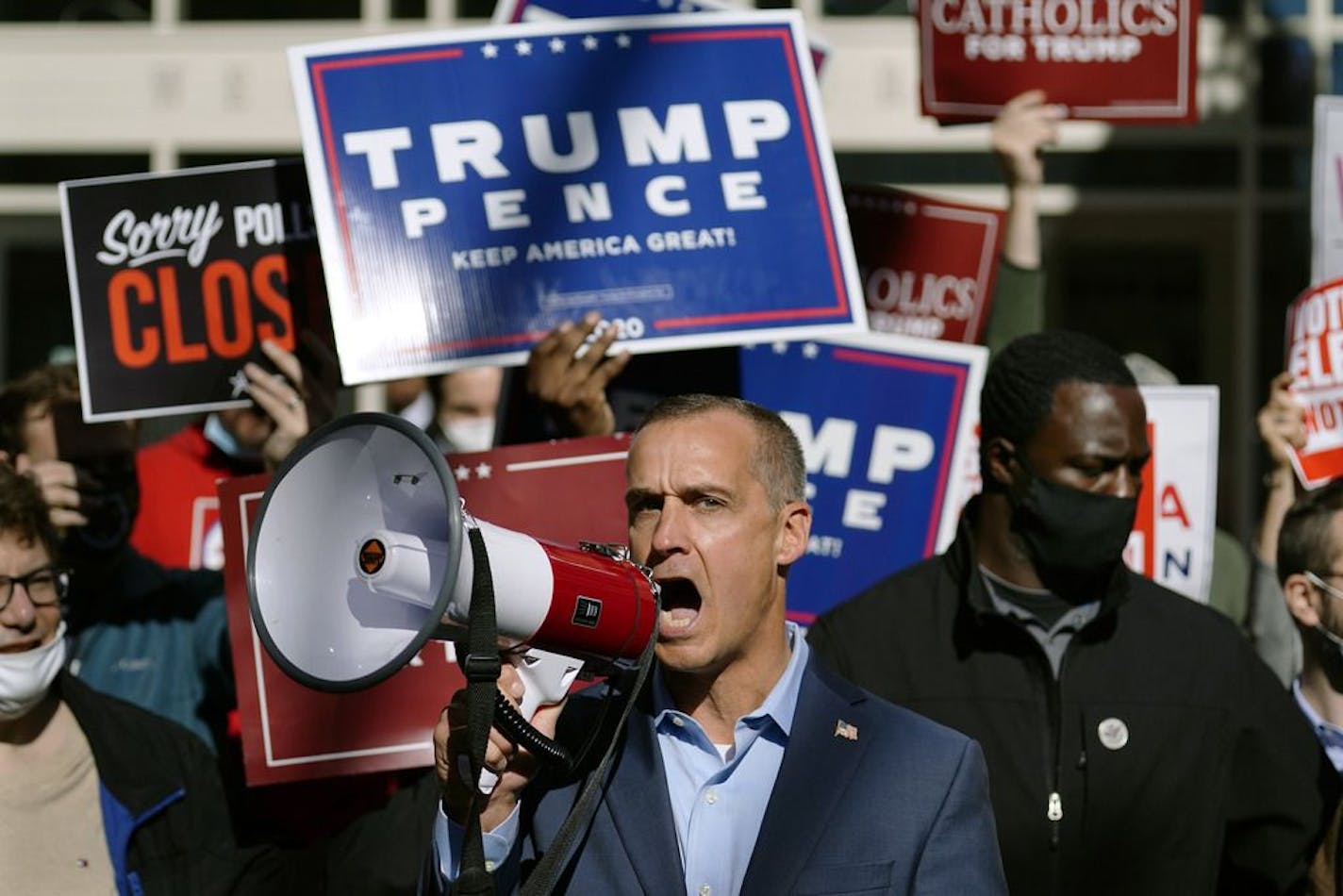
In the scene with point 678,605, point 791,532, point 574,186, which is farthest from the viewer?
point 574,186

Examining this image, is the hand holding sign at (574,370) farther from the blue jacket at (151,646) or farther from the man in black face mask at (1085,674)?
the blue jacket at (151,646)

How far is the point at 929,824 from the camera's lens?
2883 millimetres

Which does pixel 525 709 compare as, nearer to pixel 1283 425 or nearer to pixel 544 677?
pixel 544 677

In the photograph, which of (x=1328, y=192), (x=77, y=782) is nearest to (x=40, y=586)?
(x=77, y=782)

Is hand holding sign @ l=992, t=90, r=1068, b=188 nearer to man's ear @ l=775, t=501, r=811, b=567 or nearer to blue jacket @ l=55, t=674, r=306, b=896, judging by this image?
man's ear @ l=775, t=501, r=811, b=567

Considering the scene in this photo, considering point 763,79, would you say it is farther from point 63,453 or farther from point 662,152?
point 63,453

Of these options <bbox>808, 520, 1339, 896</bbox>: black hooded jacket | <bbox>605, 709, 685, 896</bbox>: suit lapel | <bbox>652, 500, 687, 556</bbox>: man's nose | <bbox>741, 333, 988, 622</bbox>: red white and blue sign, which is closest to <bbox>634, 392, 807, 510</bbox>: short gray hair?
<bbox>652, 500, 687, 556</bbox>: man's nose

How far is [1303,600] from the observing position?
13.2 feet

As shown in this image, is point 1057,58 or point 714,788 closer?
point 714,788

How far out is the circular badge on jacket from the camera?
3.62 meters

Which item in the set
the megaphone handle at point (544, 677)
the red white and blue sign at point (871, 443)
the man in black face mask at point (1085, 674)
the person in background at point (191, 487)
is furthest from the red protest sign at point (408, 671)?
the person in background at point (191, 487)

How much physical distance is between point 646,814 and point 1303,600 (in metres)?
1.75

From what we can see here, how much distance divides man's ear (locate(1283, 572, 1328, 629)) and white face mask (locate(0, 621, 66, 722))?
2417mm

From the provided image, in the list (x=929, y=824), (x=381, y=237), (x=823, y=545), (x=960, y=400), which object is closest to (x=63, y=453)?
(x=381, y=237)
